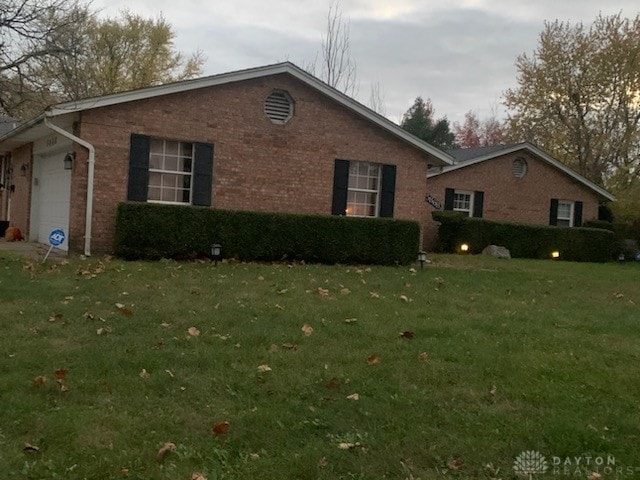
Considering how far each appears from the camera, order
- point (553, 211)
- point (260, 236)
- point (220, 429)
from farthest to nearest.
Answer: point (553, 211) → point (260, 236) → point (220, 429)

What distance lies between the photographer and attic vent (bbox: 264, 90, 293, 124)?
14320 mm

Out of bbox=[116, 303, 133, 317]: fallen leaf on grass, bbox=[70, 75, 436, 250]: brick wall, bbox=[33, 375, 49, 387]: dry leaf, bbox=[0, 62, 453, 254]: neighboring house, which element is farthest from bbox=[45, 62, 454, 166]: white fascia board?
bbox=[33, 375, 49, 387]: dry leaf

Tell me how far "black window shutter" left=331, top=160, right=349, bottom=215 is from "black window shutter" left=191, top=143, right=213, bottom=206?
3187 mm

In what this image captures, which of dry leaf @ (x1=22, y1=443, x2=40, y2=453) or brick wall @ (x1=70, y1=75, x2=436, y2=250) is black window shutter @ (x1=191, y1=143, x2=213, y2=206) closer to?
brick wall @ (x1=70, y1=75, x2=436, y2=250)

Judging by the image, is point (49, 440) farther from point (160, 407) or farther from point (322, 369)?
point (322, 369)

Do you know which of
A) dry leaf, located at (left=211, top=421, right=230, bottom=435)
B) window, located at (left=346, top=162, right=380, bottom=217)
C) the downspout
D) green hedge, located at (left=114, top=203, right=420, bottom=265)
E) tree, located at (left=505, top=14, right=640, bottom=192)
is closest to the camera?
dry leaf, located at (left=211, top=421, right=230, bottom=435)

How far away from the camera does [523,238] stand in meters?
19.1

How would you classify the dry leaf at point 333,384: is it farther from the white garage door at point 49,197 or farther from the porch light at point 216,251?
the white garage door at point 49,197

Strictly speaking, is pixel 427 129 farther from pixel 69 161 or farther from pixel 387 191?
pixel 69 161

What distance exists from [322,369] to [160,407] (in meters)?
1.39

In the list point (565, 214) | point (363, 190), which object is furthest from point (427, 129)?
point (363, 190)

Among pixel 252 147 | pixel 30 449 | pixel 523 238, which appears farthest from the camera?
pixel 523 238

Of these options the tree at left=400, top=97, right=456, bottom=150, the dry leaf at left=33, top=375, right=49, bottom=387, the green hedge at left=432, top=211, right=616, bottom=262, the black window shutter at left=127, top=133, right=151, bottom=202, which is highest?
the tree at left=400, top=97, right=456, bottom=150

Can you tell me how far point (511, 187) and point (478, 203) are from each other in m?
1.55
